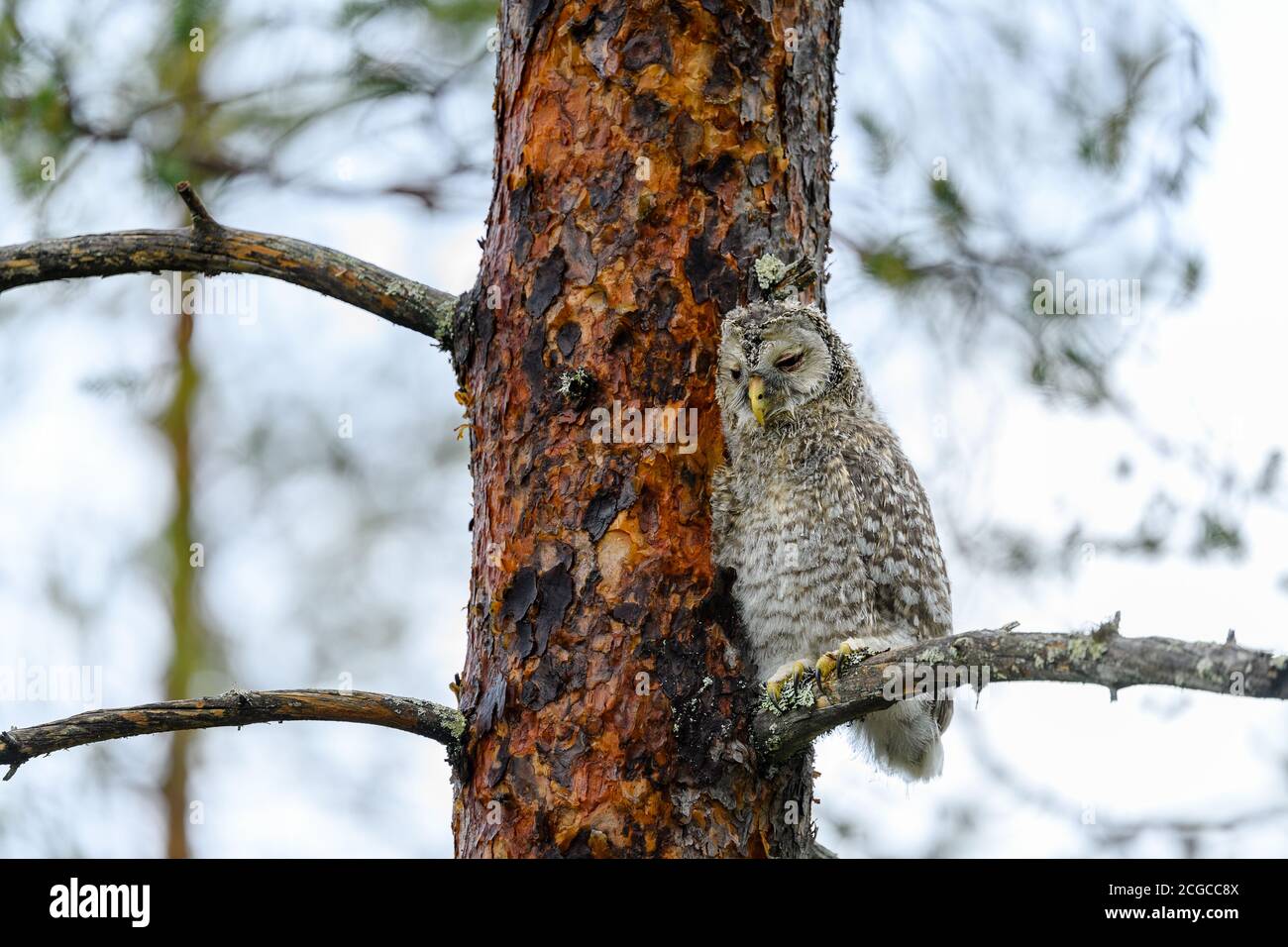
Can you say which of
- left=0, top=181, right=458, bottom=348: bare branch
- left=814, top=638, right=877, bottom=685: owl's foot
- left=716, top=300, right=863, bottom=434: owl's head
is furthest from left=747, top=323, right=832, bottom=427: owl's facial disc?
left=0, top=181, right=458, bottom=348: bare branch

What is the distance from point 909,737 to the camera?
358cm

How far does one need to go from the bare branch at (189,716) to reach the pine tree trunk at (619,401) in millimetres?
364

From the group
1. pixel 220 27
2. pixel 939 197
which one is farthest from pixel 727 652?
pixel 220 27

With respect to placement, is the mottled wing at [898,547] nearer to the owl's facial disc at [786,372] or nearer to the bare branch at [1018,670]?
the owl's facial disc at [786,372]

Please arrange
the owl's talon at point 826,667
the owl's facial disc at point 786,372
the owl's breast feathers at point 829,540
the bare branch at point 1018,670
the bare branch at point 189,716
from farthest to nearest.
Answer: the owl's facial disc at point 786,372 → the owl's breast feathers at point 829,540 → the owl's talon at point 826,667 → the bare branch at point 189,716 → the bare branch at point 1018,670

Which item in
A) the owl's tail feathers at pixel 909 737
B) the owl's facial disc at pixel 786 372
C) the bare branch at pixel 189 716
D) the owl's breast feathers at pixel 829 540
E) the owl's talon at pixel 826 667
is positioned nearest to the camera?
the bare branch at pixel 189 716

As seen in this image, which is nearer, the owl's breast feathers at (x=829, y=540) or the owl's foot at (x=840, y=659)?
the owl's foot at (x=840, y=659)

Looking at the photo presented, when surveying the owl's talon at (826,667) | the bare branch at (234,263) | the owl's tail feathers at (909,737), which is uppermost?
the bare branch at (234,263)

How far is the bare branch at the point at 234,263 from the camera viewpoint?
10.6 feet

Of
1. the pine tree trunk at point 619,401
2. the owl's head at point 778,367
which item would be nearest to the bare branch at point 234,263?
the pine tree trunk at point 619,401

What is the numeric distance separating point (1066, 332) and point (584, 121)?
297 centimetres

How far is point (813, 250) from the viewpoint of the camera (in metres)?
3.45
